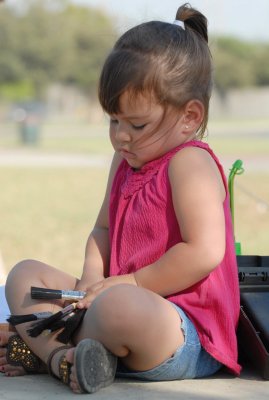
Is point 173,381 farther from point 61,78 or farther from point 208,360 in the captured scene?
point 61,78

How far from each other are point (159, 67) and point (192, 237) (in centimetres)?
51

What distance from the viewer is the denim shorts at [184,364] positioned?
251cm

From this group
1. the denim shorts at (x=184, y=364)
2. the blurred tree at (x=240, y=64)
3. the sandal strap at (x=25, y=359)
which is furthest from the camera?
the blurred tree at (x=240, y=64)

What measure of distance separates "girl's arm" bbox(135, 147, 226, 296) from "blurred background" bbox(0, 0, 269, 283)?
2.00 ft

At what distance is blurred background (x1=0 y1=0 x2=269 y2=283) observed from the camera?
842cm

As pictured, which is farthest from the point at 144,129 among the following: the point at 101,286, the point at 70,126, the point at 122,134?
the point at 70,126

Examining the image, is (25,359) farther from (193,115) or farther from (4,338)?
(193,115)

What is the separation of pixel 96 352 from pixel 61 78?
56.4 meters

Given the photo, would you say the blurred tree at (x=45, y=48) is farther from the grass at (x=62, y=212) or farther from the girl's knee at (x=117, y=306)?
the girl's knee at (x=117, y=306)

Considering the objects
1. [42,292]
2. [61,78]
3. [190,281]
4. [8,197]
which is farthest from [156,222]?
[61,78]

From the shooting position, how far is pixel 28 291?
8.83ft

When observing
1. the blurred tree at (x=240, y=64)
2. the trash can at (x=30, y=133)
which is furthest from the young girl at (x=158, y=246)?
the blurred tree at (x=240, y=64)

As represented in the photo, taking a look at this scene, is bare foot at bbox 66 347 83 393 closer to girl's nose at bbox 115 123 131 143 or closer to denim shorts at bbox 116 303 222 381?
denim shorts at bbox 116 303 222 381

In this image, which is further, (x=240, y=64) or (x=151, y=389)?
(x=240, y=64)
